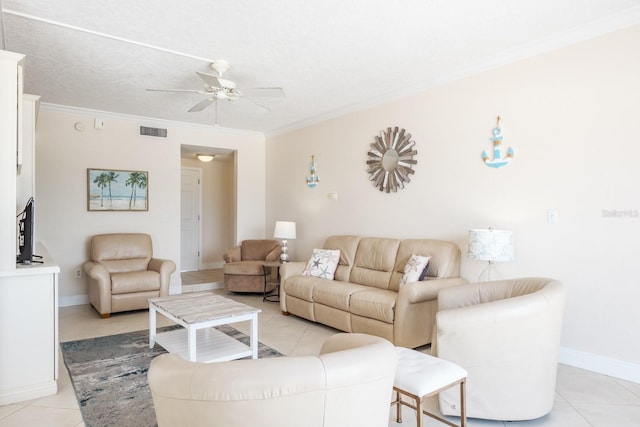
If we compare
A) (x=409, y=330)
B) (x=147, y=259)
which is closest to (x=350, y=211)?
(x=409, y=330)

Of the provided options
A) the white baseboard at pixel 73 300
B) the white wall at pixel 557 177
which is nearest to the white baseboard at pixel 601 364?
the white wall at pixel 557 177

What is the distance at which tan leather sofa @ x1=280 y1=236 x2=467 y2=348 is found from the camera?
3.49m

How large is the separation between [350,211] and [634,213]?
3084mm

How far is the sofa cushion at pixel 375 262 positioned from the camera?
434 cm

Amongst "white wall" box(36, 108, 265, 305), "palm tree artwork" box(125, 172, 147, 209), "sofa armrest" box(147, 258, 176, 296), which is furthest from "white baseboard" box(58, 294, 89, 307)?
"palm tree artwork" box(125, 172, 147, 209)

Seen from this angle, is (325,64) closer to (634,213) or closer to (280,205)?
(634,213)

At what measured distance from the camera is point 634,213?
2885 mm

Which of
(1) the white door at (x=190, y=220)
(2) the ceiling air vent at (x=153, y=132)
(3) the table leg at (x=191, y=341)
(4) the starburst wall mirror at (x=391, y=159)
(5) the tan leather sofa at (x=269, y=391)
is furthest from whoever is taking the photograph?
(1) the white door at (x=190, y=220)

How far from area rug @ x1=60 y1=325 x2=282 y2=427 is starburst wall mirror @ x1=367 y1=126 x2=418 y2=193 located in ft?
7.58

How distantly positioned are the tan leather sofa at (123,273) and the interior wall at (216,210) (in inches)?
109

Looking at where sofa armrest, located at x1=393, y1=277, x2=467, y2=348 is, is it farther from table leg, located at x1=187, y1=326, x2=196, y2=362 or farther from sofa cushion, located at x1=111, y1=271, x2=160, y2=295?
sofa cushion, located at x1=111, y1=271, x2=160, y2=295

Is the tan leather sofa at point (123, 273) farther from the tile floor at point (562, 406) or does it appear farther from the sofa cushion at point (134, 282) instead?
the tile floor at point (562, 406)

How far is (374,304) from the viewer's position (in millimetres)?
3695

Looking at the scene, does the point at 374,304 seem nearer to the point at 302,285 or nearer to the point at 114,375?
the point at 302,285
